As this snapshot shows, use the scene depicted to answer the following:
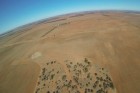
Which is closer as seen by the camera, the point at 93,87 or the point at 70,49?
the point at 93,87

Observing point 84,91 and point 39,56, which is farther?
point 39,56

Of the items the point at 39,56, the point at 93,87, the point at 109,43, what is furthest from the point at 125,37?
the point at 39,56

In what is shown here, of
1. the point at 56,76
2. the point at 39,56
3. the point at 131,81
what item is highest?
the point at 39,56

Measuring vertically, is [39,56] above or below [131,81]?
above

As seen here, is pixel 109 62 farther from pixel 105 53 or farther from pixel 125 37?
pixel 125 37

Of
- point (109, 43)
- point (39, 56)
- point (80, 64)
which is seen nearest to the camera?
point (80, 64)

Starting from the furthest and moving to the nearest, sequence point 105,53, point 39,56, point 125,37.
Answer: point 125,37
point 39,56
point 105,53

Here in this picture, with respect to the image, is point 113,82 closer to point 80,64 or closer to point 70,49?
point 80,64

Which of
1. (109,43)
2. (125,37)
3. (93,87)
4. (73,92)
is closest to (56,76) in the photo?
(73,92)

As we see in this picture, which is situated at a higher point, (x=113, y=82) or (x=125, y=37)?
(x=125, y=37)
